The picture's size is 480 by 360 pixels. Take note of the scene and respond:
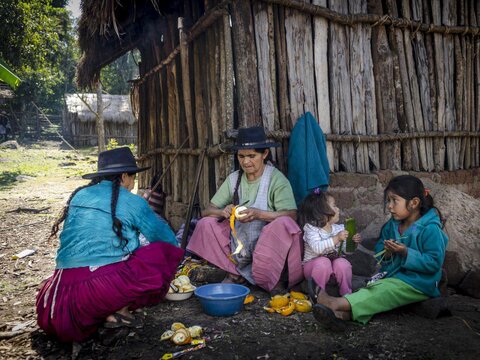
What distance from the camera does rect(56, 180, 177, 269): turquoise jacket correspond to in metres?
2.83

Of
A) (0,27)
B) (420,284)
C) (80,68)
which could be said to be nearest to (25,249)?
(80,68)

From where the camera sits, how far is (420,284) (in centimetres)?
294

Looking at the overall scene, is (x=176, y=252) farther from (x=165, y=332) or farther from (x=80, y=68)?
(x=80, y=68)

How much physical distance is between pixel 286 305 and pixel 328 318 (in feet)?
1.95

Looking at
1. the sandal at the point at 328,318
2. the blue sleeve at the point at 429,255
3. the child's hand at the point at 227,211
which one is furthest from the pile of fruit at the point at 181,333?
the blue sleeve at the point at 429,255

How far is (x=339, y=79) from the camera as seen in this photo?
4.58 meters

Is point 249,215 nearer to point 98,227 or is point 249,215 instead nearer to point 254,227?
point 254,227

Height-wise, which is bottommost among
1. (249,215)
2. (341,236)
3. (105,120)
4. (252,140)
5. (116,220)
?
(341,236)

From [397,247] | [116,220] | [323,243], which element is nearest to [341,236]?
[323,243]

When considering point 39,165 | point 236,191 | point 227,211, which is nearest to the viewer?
point 227,211

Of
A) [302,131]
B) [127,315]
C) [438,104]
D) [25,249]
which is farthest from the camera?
[25,249]

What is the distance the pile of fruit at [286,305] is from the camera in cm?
317

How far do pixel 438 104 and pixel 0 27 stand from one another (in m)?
11.0

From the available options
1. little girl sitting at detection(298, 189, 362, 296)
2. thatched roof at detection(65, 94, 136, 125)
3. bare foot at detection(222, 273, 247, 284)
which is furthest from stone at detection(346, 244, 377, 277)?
thatched roof at detection(65, 94, 136, 125)
